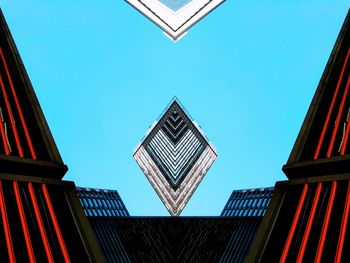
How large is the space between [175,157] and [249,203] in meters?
57.7

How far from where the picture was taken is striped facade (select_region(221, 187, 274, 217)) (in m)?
83.5

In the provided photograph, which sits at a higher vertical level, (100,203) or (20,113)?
(100,203)

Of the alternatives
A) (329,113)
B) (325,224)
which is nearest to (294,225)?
(325,224)

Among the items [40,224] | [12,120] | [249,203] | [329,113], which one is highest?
[249,203]

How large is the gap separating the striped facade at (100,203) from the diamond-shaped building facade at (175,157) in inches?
1531

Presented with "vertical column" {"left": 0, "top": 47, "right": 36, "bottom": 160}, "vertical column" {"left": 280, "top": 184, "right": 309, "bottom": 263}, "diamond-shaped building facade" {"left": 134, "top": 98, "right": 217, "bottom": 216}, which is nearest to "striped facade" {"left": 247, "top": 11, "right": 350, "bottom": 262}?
"vertical column" {"left": 280, "top": 184, "right": 309, "bottom": 263}

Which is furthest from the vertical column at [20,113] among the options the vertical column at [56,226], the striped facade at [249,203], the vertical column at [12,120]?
the striped facade at [249,203]

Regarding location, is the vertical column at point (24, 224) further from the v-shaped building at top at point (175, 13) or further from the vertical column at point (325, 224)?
the v-shaped building at top at point (175, 13)

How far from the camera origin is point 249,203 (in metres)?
91.1

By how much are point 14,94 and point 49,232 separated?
12.9 m

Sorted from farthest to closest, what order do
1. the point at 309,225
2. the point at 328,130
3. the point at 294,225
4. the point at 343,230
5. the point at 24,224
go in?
the point at 328,130 < the point at 294,225 < the point at 309,225 < the point at 24,224 < the point at 343,230

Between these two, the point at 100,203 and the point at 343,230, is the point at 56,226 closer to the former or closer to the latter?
the point at 343,230

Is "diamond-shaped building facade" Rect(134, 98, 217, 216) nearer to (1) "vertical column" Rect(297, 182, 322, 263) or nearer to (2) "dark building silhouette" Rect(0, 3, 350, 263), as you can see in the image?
(2) "dark building silhouette" Rect(0, 3, 350, 263)

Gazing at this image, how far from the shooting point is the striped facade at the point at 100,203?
7345 centimetres
